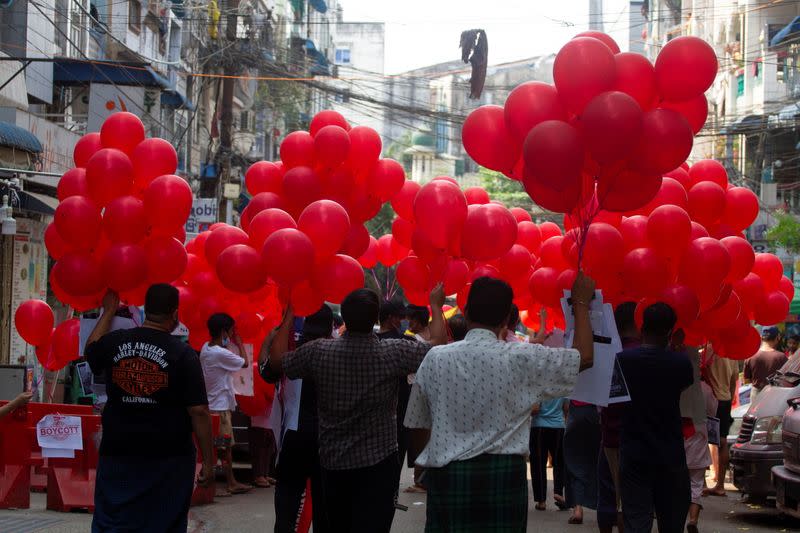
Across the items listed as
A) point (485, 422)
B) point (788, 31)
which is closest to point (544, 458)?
point (485, 422)

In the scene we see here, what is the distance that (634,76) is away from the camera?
249 inches

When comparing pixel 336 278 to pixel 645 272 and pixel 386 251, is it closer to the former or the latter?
pixel 645 272

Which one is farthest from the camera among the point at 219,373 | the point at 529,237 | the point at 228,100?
the point at 228,100

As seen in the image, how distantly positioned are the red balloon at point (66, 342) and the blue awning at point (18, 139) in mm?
8150

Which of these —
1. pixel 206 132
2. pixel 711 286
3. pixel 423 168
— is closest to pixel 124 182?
pixel 711 286

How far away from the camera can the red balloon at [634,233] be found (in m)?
7.96

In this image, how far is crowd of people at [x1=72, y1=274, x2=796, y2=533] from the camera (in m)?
4.67

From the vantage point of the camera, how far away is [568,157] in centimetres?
592

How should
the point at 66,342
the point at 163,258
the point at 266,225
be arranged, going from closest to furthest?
the point at 266,225, the point at 163,258, the point at 66,342

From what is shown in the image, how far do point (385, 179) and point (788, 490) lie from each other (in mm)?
4426

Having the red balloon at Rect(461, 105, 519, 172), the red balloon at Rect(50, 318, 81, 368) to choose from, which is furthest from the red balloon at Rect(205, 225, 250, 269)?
the red balloon at Rect(461, 105, 519, 172)

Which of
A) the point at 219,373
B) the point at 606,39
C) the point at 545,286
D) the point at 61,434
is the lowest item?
the point at 61,434

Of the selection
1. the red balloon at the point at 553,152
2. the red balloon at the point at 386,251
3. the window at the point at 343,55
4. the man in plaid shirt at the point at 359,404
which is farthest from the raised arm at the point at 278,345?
the window at the point at 343,55

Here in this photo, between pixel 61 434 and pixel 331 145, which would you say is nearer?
pixel 61 434
